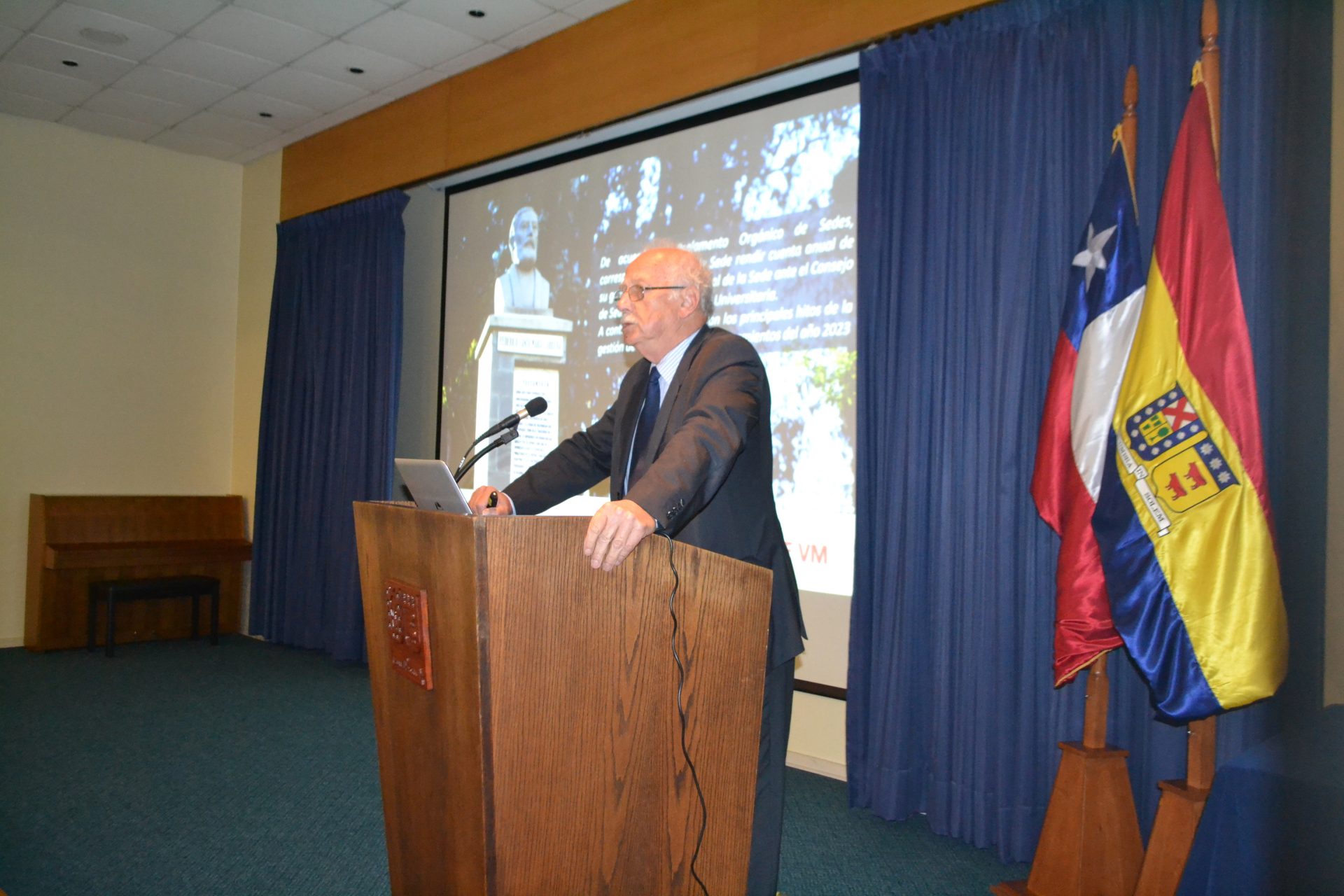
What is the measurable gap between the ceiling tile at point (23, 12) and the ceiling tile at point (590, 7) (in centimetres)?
269

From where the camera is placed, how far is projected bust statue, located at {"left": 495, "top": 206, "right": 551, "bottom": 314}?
5.27 m

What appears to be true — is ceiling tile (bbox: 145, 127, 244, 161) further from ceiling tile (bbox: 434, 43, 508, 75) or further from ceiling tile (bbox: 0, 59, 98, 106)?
ceiling tile (bbox: 434, 43, 508, 75)

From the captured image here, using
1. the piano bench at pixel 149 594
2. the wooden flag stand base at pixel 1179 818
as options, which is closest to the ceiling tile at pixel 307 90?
the piano bench at pixel 149 594

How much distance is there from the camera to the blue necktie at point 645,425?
2.11 meters

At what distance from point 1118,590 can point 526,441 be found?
11.2ft

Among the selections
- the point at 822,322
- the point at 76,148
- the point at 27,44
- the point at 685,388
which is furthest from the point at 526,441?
the point at 76,148

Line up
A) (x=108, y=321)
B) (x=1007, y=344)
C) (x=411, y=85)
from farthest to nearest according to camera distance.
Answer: (x=108, y=321) → (x=411, y=85) → (x=1007, y=344)

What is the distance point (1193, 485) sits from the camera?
2.37 m

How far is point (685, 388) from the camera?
6.58ft

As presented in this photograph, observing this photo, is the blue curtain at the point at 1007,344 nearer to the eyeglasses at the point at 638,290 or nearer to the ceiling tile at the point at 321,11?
the eyeglasses at the point at 638,290

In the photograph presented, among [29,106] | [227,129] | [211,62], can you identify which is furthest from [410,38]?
[29,106]

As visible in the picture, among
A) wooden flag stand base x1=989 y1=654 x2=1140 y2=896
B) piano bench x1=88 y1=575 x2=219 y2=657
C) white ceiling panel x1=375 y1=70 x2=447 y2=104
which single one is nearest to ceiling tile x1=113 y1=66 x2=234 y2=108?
white ceiling panel x1=375 y1=70 x2=447 y2=104

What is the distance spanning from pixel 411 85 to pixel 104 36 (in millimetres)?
1671

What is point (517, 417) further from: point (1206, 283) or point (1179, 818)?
point (1179, 818)
